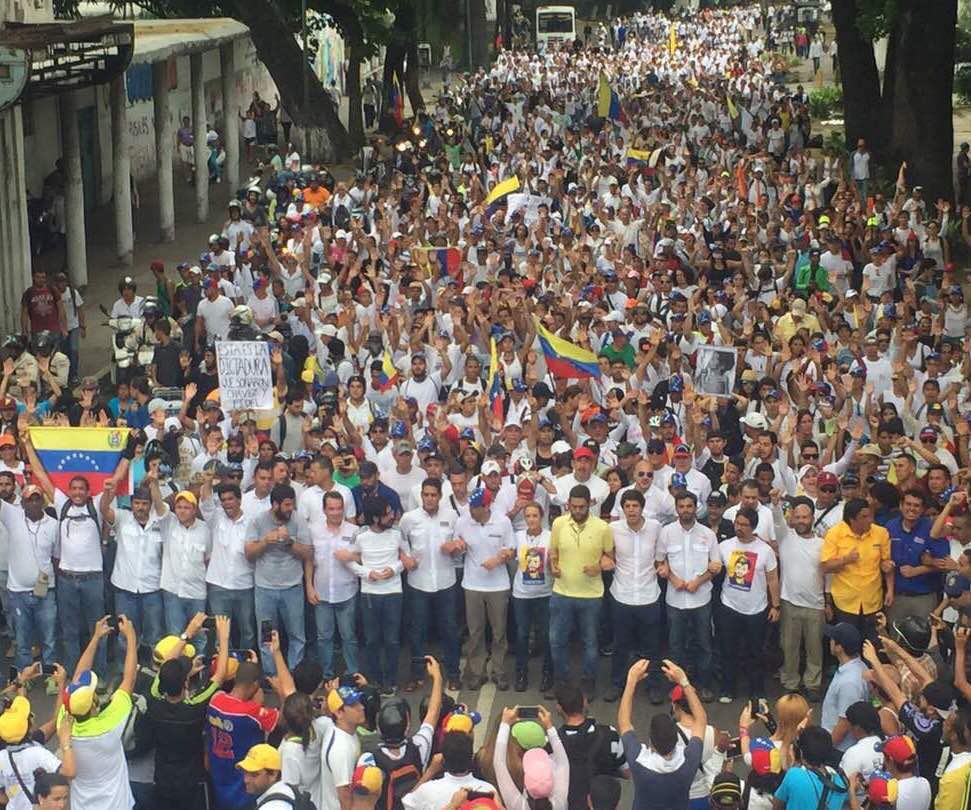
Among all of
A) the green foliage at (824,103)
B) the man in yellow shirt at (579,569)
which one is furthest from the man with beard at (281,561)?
the green foliage at (824,103)

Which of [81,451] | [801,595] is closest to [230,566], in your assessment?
[81,451]

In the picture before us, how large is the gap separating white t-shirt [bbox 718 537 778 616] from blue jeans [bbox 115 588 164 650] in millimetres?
3560

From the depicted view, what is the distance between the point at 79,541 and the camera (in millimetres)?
11172

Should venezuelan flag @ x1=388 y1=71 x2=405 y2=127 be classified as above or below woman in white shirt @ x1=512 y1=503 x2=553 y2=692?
above

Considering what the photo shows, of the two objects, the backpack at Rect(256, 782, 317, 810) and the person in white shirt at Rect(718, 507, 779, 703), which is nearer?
the backpack at Rect(256, 782, 317, 810)

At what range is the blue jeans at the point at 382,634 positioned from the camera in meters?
11.1

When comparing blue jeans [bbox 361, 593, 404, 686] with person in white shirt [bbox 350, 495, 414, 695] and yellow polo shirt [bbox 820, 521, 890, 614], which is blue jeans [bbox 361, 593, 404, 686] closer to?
person in white shirt [bbox 350, 495, 414, 695]

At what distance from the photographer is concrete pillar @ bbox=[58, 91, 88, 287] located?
22.2 meters

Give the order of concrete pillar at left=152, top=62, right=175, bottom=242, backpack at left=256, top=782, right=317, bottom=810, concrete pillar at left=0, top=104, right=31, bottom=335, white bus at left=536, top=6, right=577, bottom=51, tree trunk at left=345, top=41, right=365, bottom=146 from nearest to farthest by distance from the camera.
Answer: backpack at left=256, top=782, right=317, bottom=810 → concrete pillar at left=0, top=104, right=31, bottom=335 → concrete pillar at left=152, top=62, right=175, bottom=242 → tree trunk at left=345, top=41, right=365, bottom=146 → white bus at left=536, top=6, right=577, bottom=51

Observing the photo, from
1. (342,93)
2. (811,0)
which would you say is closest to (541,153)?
(342,93)

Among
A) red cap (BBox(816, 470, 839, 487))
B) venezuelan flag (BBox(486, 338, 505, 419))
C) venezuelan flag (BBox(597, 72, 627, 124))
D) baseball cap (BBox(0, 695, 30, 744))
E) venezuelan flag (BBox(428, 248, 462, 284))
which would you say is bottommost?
baseball cap (BBox(0, 695, 30, 744))

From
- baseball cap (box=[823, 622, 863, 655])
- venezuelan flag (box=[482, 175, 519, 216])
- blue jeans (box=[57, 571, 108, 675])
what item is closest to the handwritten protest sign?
blue jeans (box=[57, 571, 108, 675])

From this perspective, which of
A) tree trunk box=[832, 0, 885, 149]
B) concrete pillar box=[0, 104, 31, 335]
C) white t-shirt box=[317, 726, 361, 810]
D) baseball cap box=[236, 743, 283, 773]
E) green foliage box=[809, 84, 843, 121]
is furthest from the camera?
green foliage box=[809, 84, 843, 121]

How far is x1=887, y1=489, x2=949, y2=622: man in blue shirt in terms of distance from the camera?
35.2 ft
